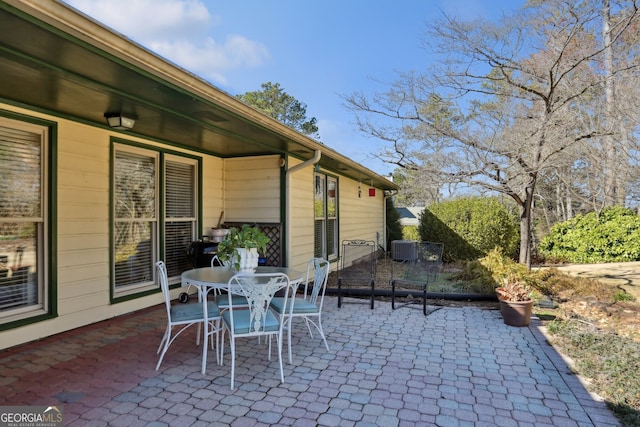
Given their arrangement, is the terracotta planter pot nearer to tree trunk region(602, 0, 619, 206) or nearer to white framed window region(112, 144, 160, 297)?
tree trunk region(602, 0, 619, 206)

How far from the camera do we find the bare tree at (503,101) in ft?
18.9

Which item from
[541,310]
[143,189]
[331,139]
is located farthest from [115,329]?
[331,139]

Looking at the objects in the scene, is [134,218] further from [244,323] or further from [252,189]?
[244,323]

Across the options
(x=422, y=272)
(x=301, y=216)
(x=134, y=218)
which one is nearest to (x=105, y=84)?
(x=134, y=218)

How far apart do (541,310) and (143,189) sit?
5490mm

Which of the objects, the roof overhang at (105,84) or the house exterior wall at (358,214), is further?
the house exterior wall at (358,214)

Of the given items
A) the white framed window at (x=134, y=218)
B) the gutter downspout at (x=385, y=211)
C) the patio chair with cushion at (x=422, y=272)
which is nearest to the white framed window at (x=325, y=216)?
the patio chair with cushion at (x=422, y=272)

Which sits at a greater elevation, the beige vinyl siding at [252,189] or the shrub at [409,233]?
the beige vinyl siding at [252,189]

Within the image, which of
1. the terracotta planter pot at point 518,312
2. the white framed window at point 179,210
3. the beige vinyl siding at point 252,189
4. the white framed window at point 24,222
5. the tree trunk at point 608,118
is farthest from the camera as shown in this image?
the beige vinyl siding at point 252,189

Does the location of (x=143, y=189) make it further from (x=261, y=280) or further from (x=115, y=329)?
(x=261, y=280)

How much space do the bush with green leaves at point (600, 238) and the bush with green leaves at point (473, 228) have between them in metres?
1.18

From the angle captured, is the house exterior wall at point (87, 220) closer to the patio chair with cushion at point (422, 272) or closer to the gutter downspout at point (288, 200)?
the gutter downspout at point (288, 200)

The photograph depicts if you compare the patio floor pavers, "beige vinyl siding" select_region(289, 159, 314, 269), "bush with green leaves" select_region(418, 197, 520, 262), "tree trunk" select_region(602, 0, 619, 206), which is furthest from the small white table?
"bush with green leaves" select_region(418, 197, 520, 262)

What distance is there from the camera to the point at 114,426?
226 cm
